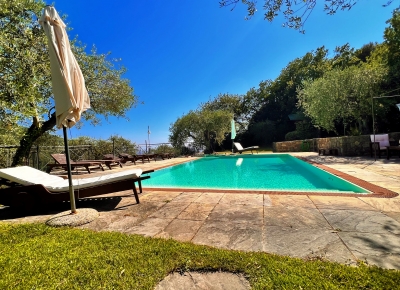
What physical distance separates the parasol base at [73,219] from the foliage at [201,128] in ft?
54.7

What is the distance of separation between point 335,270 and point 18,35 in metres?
8.98

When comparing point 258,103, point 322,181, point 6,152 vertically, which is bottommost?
point 322,181

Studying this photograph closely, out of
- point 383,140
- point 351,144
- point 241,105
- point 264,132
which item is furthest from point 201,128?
point 383,140

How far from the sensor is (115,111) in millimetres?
10953

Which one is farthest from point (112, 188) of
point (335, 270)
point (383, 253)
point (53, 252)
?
point (383, 253)

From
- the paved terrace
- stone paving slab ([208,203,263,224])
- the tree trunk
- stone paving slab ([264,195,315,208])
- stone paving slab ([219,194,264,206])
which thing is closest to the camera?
the paved terrace

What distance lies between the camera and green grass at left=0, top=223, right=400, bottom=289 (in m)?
1.51

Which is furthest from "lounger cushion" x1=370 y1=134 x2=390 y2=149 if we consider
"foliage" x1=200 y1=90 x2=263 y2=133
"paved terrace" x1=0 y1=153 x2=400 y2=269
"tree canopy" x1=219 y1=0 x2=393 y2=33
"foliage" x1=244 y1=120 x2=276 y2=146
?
"foliage" x1=200 y1=90 x2=263 y2=133

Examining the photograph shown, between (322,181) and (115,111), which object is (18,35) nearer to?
(115,111)

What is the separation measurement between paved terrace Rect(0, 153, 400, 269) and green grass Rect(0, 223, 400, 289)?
213 millimetres

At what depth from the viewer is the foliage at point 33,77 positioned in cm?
409

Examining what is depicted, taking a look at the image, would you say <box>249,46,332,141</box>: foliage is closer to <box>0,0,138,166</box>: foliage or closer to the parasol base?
<box>0,0,138,166</box>: foliage

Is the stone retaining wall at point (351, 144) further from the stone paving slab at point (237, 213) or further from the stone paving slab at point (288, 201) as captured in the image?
the stone paving slab at point (237, 213)

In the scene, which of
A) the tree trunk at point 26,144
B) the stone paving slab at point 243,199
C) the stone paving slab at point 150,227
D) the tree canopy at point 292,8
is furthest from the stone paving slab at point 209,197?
the tree trunk at point 26,144
